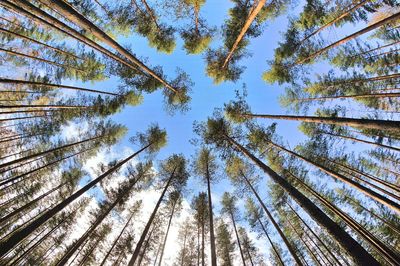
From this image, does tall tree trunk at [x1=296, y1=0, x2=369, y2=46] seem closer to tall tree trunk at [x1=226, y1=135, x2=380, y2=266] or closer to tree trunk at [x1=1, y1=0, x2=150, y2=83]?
tall tree trunk at [x1=226, y1=135, x2=380, y2=266]

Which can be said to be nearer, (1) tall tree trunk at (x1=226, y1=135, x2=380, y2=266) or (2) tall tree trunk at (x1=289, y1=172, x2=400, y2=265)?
(1) tall tree trunk at (x1=226, y1=135, x2=380, y2=266)

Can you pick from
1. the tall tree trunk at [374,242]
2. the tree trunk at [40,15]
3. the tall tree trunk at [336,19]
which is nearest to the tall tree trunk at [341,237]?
the tall tree trunk at [374,242]

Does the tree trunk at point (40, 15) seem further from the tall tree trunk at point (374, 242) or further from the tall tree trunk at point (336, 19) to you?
the tall tree trunk at point (336, 19)

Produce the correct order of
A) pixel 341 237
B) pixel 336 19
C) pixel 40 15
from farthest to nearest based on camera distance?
pixel 336 19 < pixel 40 15 < pixel 341 237

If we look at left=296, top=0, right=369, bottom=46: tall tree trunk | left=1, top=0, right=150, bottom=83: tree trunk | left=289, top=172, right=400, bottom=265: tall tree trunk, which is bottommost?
left=289, top=172, right=400, bottom=265: tall tree trunk

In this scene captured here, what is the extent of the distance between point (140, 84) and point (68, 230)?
993 centimetres

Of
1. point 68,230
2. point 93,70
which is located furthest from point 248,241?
point 93,70

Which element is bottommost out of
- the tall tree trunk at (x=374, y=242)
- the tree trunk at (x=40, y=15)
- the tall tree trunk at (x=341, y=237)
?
the tall tree trunk at (x=341, y=237)

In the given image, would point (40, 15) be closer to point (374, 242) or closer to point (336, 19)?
point (374, 242)

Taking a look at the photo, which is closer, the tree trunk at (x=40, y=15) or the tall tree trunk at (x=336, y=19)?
the tree trunk at (x=40, y=15)

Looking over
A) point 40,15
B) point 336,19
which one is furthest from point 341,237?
point 336,19

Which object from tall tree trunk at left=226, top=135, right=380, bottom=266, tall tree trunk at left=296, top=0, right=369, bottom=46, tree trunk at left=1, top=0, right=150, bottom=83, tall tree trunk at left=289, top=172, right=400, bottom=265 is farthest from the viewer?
tall tree trunk at left=296, top=0, right=369, bottom=46

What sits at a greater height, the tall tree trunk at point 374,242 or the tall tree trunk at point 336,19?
the tall tree trunk at point 336,19

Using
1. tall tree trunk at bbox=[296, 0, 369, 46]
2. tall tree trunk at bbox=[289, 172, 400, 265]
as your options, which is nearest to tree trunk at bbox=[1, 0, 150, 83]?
tall tree trunk at bbox=[289, 172, 400, 265]
